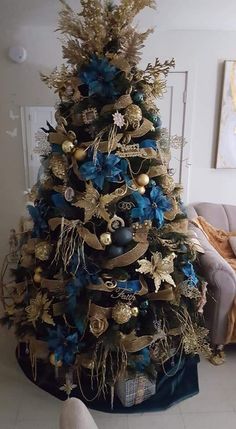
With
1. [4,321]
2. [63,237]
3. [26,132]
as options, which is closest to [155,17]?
[26,132]

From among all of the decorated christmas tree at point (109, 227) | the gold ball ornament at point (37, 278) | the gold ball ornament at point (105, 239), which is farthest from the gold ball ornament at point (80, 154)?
the gold ball ornament at point (37, 278)

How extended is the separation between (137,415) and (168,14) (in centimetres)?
258

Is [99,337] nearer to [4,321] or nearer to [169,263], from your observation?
[169,263]

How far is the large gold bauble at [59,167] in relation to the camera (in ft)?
4.68

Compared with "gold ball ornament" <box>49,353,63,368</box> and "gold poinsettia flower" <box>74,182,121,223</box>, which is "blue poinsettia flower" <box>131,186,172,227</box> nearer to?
"gold poinsettia flower" <box>74,182,121,223</box>

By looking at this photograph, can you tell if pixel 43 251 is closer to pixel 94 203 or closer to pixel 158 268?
pixel 94 203

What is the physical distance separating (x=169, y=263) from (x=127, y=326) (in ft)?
1.16

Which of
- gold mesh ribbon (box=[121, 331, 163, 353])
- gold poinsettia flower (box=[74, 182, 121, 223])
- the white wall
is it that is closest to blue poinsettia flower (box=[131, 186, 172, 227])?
gold poinsettia flower (box=[74, 182, 121, 223])

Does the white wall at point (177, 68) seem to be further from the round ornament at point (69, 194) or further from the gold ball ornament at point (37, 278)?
the round ornament at point (69, 194)

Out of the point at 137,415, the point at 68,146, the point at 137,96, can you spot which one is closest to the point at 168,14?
the point at 137,96

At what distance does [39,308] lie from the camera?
155 centimetres

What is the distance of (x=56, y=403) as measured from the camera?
5.49 ft

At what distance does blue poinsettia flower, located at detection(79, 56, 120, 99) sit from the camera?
4.45 ft

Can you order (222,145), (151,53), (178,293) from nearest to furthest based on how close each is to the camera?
(178,293)
(151,53)
(222,145)
